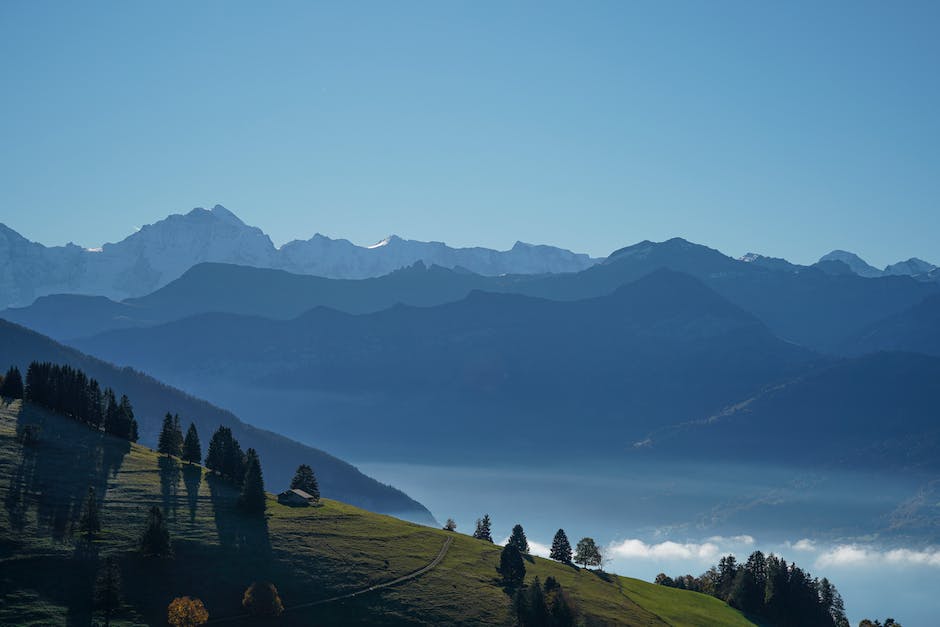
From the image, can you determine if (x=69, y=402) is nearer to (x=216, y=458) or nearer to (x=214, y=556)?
(x=216, y=458)

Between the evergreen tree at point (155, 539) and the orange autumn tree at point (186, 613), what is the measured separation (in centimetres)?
1428

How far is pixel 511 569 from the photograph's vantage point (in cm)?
16662

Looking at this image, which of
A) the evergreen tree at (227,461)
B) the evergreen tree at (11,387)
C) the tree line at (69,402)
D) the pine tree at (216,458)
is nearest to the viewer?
the evergreen tree at (227,461)

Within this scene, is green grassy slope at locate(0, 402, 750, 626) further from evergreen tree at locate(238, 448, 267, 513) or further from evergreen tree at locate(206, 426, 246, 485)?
evergreen tree at locate(206, 426, 246, 485)

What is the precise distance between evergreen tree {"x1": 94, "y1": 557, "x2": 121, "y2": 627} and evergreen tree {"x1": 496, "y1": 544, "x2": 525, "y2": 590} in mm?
71081

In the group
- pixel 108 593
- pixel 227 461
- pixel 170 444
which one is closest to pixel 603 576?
pixel 227 461

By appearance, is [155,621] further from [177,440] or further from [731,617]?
[731,617]

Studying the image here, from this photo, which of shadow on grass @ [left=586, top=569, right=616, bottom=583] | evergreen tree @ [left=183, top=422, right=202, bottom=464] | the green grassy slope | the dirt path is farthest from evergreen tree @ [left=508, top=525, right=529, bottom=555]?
evergreen tree @ [left=183, top=422, right=202, bottom=464]

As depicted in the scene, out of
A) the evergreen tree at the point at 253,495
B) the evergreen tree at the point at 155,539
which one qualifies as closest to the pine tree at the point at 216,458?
the evergreen tree at the point at 253,495

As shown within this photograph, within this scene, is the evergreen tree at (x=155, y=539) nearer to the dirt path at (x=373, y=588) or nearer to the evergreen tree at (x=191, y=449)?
the dirt path at (x=373, y=588)

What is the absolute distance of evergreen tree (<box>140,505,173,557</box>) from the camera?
5295 inches

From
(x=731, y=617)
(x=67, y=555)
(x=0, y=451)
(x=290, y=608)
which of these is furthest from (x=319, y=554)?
(x=731, y=617)

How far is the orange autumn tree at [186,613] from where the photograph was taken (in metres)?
119

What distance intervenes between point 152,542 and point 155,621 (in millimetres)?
18142
